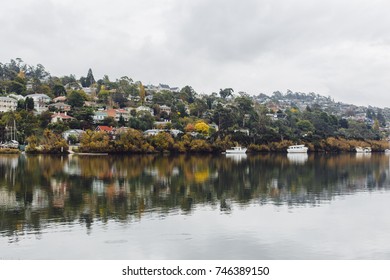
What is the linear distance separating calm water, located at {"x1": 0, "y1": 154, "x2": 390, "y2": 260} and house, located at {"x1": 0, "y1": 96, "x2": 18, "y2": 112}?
46614 mm

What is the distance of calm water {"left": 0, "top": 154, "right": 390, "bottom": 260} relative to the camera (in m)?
12.9

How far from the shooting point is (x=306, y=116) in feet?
299

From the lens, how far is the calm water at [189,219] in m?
12.9

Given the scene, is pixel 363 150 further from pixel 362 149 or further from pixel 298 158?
pixel 298 158

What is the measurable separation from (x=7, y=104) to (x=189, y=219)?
62.1 meters

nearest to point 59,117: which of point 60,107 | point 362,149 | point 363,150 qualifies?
point 60,107

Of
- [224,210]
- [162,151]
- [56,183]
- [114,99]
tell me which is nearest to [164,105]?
[114,99]

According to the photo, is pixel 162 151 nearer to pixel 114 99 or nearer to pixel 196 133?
pixel 196 133

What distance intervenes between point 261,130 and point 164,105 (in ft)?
80.4

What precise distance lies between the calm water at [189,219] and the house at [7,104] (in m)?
46.6

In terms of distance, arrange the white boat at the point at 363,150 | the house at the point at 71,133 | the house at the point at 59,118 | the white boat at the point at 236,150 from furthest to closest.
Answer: the white boat at the point at 363,150, the house at the point at 59,118, the white boat at the point at 236,150, the house at the point at 71,133

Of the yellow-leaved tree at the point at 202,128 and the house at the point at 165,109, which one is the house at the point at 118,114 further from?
the yellow-leaved tree at the point at 202,128

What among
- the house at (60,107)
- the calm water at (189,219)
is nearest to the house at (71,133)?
the house at (60,107)

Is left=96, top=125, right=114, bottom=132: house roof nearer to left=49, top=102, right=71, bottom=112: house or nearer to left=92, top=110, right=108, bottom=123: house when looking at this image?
left=92, top=110, right=108, bottom=123: house
